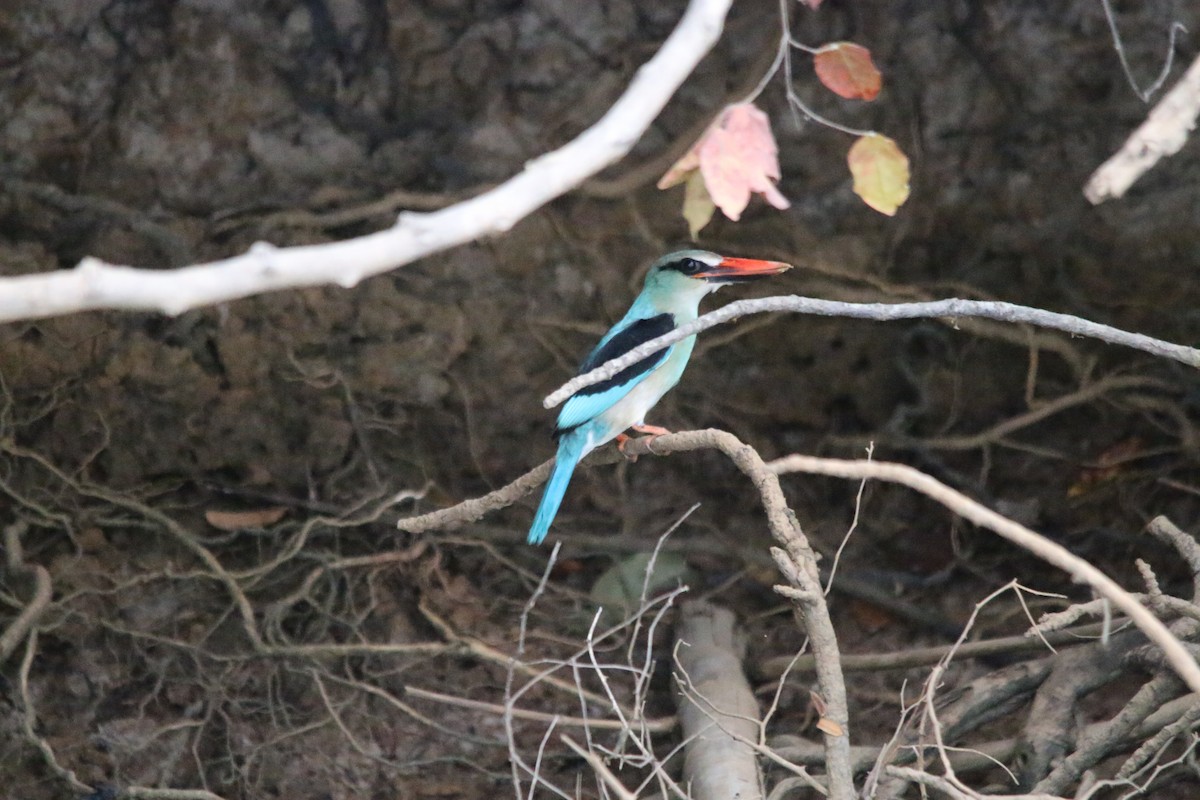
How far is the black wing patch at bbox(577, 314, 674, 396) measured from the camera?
119 inches

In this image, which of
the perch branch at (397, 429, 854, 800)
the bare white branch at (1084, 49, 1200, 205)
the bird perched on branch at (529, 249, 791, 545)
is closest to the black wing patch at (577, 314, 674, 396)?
the bird perched on branch at (529, 249, 791, 545)

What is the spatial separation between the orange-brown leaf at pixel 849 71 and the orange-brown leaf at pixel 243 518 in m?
2.53

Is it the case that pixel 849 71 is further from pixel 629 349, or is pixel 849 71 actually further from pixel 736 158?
pixel 629 349

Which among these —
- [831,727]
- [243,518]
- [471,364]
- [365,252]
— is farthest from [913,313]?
[243,518]

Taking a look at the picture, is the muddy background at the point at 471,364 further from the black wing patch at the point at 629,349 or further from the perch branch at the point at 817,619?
the perch branch at the point at 817,619

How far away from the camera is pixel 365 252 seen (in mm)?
1332

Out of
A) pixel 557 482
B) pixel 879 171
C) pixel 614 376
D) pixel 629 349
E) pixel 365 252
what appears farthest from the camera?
pixel 629 349

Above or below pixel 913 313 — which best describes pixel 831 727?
below

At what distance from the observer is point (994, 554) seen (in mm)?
4176

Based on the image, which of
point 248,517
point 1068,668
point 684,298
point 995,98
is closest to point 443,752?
point 248,517

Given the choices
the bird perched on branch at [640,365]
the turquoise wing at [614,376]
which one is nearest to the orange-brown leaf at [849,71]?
the bird perched on branch at [640,365]

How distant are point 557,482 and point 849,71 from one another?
115 cm

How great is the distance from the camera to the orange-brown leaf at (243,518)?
13.4ft

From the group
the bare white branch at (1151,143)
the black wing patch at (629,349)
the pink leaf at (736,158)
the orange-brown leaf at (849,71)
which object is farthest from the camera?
the black wing patch at (629,349)
